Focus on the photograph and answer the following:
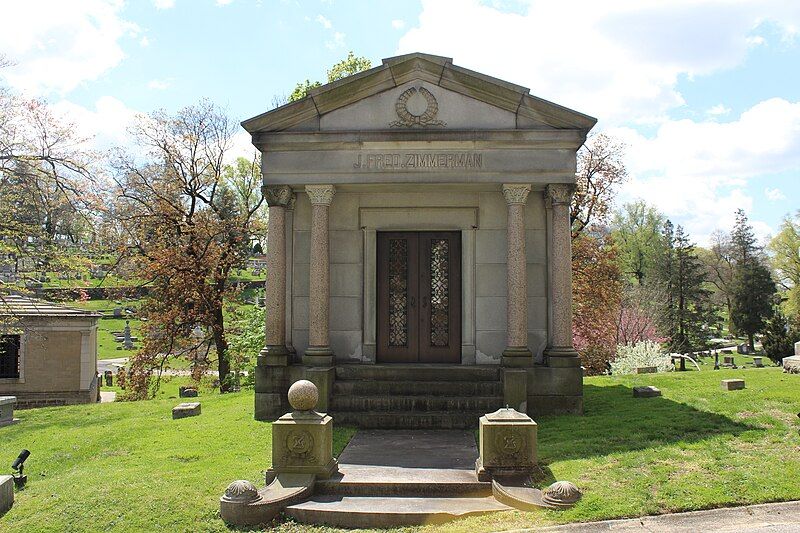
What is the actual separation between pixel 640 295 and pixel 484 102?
30.1 metres

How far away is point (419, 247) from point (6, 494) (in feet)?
25.7

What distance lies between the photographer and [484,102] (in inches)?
478

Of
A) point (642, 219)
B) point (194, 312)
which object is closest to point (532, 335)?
point (194, 312)

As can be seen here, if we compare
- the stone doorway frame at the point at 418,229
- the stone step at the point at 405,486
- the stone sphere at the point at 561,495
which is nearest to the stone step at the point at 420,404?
the stone doorway frame at the point at 418,229

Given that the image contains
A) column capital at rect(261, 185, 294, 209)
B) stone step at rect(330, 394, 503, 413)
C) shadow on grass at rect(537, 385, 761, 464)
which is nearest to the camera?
shadow on grass at rect(537, 385, 761, 464)

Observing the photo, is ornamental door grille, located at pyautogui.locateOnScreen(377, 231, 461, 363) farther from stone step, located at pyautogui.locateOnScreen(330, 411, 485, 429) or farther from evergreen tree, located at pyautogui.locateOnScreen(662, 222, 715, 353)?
evergreen tree, located at pyautogui.locateOnScreen(662, 222, 715, 353)

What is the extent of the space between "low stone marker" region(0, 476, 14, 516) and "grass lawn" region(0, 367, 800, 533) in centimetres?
18

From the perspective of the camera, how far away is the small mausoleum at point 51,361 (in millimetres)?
22250

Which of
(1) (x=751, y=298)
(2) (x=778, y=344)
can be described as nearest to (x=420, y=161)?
(2) (x=778, y=344)

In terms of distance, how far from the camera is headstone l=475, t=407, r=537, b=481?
304 inches

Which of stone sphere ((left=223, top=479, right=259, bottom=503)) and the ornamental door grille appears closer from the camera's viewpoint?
stone sphere ((left=223, top=479, right=259, bottom=503))

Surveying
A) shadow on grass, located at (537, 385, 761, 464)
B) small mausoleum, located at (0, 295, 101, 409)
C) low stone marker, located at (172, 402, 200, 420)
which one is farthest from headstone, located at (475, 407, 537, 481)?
small mausoleum, located at (0, 295, 101, 409)

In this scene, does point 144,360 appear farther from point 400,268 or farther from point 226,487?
point 226,487

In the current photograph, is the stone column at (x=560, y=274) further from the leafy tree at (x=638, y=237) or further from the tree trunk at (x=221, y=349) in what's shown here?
the leafy tree at (x=638, y=237)
